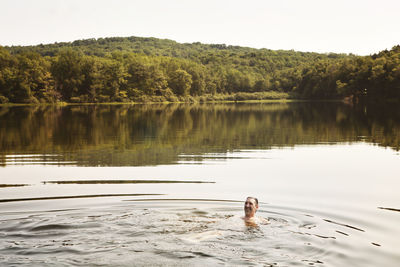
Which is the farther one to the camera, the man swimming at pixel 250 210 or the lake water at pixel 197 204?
the man swimming at pixel 250 210

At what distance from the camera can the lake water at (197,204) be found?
8430 millimetres

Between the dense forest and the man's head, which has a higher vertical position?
the dense forest

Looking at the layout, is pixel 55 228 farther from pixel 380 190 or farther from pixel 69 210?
pixel 380 190

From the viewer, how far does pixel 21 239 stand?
908 cm

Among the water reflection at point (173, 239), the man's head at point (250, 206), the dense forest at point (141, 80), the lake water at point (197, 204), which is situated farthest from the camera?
the dense forest at point (141, 80)

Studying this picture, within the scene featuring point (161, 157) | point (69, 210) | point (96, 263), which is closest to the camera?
point (96, 263)

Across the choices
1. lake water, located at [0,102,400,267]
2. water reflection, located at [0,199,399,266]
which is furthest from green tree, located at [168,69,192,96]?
water reflection, located at [0,199,399,266]

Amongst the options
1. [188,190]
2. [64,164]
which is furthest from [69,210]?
[64,164]

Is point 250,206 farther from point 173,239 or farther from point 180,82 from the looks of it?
point 180,82

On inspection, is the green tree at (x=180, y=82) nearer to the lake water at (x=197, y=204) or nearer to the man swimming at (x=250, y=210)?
the lake water at (x=197, y=204)

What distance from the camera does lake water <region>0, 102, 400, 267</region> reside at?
27.7ft

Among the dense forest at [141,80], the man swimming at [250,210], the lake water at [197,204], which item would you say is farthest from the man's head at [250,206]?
the dense forest at [141,80]

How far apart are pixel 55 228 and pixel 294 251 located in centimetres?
514

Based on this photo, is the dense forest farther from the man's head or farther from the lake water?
the man's head
